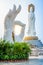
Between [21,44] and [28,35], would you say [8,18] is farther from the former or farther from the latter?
[21,44]

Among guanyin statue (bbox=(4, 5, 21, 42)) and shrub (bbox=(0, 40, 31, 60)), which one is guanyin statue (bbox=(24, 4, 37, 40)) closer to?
guanyin statue (bbox=(4, 5, 21, 42))

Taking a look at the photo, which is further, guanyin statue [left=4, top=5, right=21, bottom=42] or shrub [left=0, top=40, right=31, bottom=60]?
guanyin statue [left=4, top=5, right=21, bottom=42]

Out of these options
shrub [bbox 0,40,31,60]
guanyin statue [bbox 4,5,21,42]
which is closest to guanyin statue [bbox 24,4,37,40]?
guanyin statue [bbox 4,5,21,42]

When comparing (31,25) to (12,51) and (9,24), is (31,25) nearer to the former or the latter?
(9,24)

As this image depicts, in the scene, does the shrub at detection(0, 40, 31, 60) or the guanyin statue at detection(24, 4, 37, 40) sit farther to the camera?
the guanyin statue at detection(24, 4, 37, 40)

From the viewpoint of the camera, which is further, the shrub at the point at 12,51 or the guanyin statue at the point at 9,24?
the guanyin statue at the point at 9,24

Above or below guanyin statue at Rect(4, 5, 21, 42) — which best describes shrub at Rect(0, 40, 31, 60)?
below

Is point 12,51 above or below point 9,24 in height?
below

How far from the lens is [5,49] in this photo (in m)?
7.64

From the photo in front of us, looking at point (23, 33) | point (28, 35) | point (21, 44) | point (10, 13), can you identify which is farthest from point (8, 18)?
point (21, 44)

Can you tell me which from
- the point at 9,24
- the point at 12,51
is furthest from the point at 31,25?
the point at 12,51

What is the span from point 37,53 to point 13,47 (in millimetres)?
2658

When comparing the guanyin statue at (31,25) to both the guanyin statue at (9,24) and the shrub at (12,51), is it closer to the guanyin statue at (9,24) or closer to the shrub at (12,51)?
the guanyin statue at (9,24)

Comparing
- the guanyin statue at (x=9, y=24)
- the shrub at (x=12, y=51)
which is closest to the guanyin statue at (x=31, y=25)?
the guanyin statue at (x=9, y=24)
